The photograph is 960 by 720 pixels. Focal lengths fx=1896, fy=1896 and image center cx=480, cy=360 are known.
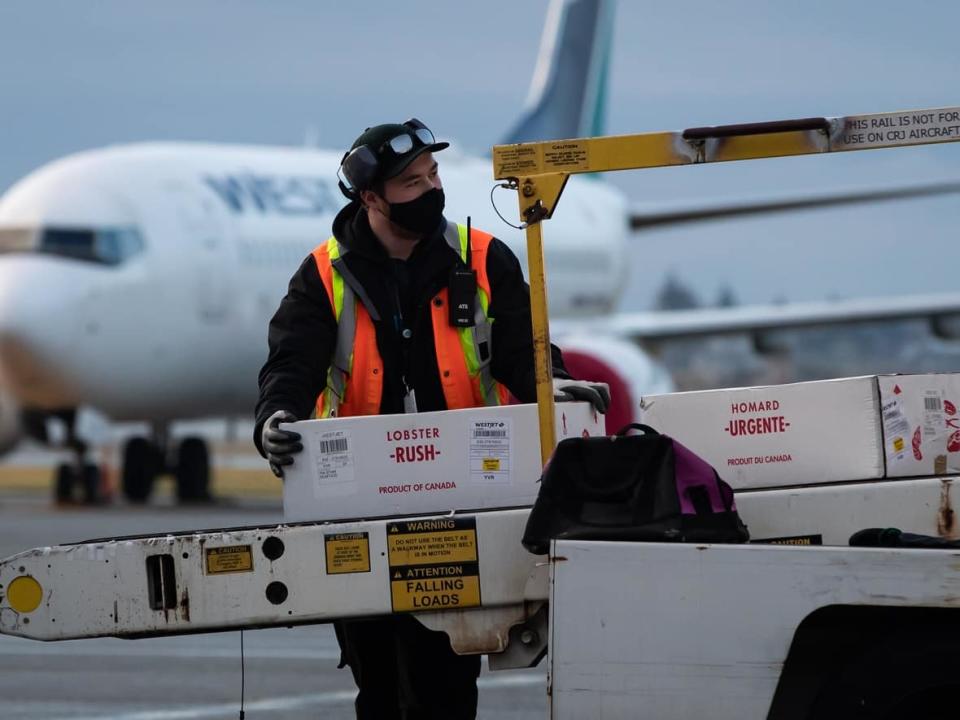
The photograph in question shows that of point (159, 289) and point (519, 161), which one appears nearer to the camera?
point (519, 161)

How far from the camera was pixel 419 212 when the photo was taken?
4.82 m

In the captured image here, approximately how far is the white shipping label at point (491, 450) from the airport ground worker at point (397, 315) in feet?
0.88

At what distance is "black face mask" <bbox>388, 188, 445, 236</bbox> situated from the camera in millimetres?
4816

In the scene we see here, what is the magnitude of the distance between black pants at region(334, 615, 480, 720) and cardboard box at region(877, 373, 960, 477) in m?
1.11

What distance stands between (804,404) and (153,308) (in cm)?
1566

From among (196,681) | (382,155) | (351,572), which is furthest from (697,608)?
(196,681)

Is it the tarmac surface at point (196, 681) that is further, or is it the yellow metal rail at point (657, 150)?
the tarmac surface at point (196, 681)

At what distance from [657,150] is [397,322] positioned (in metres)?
0.90

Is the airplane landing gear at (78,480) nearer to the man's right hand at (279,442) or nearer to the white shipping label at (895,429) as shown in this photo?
the man's right hand at (279,442)

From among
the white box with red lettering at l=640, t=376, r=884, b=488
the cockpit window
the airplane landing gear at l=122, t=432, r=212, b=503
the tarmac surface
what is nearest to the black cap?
the white box with red lettering at l=640, t=376, r=884, b=488

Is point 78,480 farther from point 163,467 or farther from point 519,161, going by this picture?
point 519,161

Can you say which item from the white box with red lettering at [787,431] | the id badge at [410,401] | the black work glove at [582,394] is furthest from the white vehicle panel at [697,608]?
the id badge at [410,401]

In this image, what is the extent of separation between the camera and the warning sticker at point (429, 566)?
417 cm

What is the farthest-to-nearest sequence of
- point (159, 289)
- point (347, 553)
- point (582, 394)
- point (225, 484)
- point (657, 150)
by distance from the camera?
point (225, 484), point (159, 289), point (582, 394), point (657, 150), point (347, 553)
